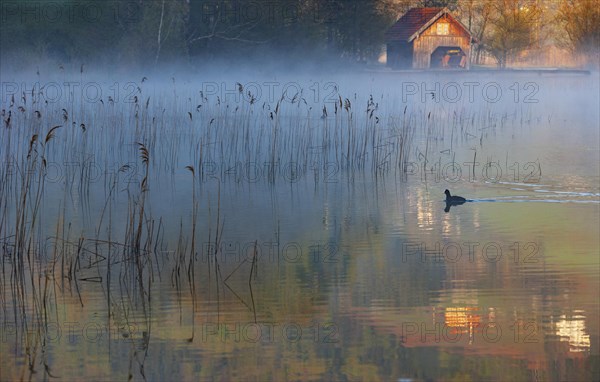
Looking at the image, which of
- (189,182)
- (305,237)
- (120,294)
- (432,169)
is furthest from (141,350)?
(432,169)

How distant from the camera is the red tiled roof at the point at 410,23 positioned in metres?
66.6

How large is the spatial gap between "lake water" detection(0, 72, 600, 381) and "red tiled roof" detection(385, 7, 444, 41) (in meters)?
49.9

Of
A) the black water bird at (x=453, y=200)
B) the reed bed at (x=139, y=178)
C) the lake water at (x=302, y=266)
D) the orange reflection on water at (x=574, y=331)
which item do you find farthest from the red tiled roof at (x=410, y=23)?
the orange reflection on water at (x=574, y=331)

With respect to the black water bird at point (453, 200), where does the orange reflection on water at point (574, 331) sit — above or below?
below

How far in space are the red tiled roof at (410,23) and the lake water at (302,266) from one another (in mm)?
49916

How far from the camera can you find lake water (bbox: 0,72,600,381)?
6223 mm

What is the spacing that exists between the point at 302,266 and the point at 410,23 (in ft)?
199

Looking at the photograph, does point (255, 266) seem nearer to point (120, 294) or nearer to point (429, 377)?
point (120, 294)

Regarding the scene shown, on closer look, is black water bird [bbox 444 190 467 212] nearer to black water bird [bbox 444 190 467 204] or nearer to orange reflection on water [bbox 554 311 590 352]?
black water bird [bbox 444 190 467 204]

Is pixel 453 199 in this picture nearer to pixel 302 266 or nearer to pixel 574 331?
pixel 302 266

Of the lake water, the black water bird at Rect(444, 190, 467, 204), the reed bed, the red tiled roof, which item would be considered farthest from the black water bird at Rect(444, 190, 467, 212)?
the red tiled roof

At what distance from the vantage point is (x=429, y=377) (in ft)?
19.0

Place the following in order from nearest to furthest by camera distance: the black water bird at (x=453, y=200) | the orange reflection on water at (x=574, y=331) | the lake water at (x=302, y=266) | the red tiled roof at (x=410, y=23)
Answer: the lake water at (x=302, y=266), the orange reflection on water at (x=574, y=331), the black water bird at (x=453, y=200), the red tiled roof at (x=410, y=23)

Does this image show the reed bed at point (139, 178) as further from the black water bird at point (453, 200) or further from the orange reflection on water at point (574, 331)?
the black water bird at point (453, 200)
